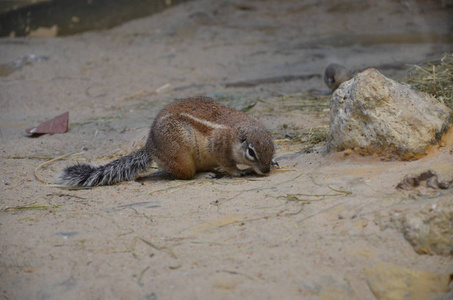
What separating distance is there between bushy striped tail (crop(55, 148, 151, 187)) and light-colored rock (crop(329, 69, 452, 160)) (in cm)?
210

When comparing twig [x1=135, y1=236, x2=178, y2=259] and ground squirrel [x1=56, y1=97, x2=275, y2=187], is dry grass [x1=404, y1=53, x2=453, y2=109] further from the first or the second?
twig [x1=135, y1=236, x2=178, y2=259]

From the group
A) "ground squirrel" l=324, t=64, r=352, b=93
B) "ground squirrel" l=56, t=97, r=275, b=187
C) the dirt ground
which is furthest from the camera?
"ground squirrel" l=324, t=64, r=352, b=93

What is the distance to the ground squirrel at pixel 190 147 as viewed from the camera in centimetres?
506

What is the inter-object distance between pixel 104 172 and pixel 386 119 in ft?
9.13

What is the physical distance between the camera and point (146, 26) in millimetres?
12633

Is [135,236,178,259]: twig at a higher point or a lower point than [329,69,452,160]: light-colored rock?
lower

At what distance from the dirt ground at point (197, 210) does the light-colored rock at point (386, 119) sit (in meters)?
0.14

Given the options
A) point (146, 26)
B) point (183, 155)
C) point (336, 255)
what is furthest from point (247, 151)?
point (146, 26)

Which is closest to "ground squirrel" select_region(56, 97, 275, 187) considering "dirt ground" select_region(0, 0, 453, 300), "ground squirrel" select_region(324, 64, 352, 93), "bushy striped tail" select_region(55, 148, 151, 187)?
"bushy striped tail" select_region(55, 148, 151, 187)

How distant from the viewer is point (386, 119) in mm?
4426

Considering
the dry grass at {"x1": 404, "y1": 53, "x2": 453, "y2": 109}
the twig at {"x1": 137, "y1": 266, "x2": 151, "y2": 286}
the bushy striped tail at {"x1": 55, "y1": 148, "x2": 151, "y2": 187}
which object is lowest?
the bushy striped tail at {"x1": 55, "y1": 148, "x2": 151, "y2": 187}

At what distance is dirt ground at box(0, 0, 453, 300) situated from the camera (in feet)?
10.0

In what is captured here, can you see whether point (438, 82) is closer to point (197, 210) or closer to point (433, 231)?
point (433, 231)

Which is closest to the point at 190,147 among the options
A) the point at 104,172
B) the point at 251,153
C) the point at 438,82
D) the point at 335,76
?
the point at 251,153
